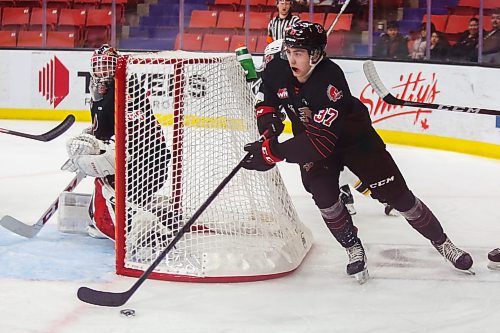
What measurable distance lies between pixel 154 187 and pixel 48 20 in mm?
5214

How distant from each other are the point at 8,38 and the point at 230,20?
1912mm

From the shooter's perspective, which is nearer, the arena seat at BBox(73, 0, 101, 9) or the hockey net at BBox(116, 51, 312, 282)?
the hockey net at BBox(116, 51, 312, 282)

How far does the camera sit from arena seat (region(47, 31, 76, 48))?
8.30 meters

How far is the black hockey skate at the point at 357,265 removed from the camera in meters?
3.47

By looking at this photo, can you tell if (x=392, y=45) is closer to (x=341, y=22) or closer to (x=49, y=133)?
(x=341, y=22)

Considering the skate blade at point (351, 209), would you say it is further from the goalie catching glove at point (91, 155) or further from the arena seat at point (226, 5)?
the arena seat at point (226, 5)

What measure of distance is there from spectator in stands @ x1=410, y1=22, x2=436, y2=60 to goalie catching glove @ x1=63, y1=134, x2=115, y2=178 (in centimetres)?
388

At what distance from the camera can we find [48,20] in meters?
8.42

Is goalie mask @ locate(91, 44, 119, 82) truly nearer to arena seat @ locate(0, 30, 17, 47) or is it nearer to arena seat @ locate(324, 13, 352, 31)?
arena seat @ locate(324, 13, 352, 31)

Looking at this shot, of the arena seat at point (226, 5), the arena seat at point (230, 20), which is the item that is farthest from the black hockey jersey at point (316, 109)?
the arena seat at point (226, 5)

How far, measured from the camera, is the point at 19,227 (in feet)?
13.2

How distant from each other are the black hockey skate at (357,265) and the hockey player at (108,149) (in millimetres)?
731

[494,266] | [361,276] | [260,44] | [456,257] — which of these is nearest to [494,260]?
[494,266]

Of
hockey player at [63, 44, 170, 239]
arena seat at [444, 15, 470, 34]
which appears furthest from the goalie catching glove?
arena seat at [444, 15, 470, 34]
